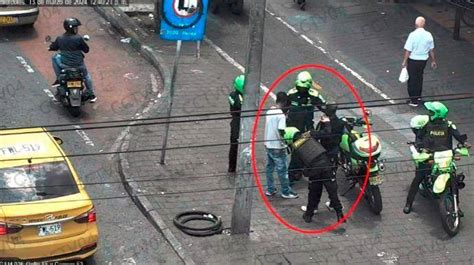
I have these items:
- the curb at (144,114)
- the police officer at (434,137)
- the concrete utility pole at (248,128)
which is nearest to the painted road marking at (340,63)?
the curb at (144,114)

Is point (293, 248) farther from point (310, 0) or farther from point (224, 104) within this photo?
point (310, 0)

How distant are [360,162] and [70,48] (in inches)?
236

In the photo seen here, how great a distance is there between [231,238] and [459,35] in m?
10.2

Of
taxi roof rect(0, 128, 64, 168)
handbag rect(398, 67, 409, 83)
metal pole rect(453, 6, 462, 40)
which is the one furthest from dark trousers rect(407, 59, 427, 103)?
taxi roof rect(0, 128, 64, 168)

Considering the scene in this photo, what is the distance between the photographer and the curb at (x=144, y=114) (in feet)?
48.7

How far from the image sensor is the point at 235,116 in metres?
16.0

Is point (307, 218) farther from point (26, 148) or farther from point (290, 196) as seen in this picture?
point (26, 148)

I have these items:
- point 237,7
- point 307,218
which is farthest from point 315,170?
point 237,7

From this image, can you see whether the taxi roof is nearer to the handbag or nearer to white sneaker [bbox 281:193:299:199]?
white sneaker [bbox 281:193:299:199]

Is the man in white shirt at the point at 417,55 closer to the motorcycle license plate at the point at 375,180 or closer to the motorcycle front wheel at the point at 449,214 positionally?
the motorcycle license plate at the point at 375,180

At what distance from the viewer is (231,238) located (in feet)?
49.0

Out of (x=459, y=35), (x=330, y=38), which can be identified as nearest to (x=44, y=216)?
(x=330, y=38)

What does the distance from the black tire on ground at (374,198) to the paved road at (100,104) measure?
3235 mm

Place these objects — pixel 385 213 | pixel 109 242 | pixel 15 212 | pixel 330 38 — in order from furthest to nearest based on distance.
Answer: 1. pixel 330 38
2. pixel 385 213
3. pixel 109 242
4. pixel 15 212
